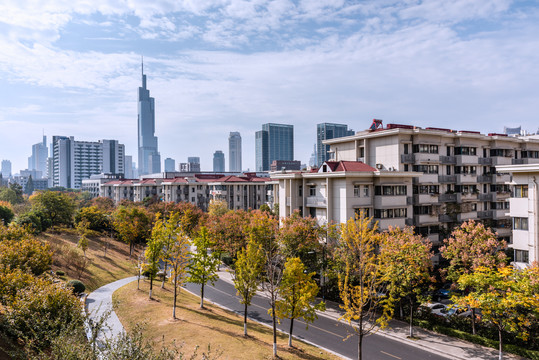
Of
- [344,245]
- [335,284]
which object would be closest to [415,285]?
[344,245]

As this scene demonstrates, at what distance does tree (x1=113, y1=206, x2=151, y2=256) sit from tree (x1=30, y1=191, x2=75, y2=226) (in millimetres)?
8797

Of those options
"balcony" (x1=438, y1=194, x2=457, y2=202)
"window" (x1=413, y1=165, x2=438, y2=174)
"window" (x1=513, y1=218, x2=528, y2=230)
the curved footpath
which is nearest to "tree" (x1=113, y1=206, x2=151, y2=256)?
the curved footpath

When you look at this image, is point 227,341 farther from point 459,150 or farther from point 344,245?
point 459,150

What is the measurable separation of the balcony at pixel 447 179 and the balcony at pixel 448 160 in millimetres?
1918

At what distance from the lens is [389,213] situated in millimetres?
44656

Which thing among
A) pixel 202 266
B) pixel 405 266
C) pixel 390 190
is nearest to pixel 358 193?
pixel 390 190

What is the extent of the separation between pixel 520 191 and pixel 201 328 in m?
31.3

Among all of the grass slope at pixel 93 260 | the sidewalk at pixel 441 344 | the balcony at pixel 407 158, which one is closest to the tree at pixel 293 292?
the sidewalk at pixel 441 344

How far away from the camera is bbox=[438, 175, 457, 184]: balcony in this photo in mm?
50469

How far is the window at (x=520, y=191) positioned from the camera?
105ft

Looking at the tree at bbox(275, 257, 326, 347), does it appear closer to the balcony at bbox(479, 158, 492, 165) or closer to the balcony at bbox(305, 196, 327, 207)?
the balcony at bbox(305, 196, 327, 207)

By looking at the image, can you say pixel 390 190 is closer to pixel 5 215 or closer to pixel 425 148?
pixel 425 148

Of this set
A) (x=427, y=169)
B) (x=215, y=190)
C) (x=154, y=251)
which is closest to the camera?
(x=154, y=251)

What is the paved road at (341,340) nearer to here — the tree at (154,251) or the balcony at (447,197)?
the tree at (154,251)
